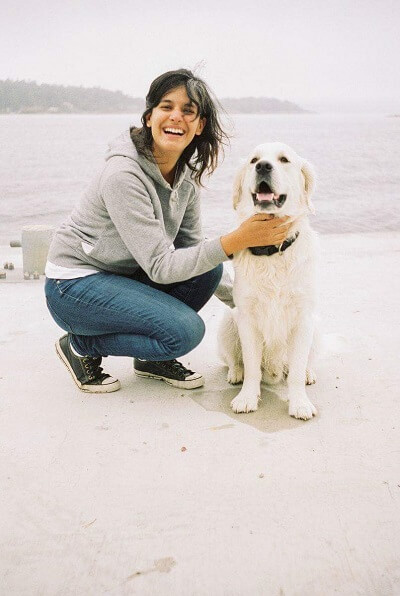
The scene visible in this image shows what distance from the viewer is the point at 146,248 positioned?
2.10 m

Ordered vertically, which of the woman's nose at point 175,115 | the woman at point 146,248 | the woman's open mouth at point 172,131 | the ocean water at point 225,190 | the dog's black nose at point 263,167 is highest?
the woman's nose at point 175,115

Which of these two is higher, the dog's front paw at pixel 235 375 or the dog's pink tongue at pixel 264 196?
the dog's pink tongue at pixel 264 196

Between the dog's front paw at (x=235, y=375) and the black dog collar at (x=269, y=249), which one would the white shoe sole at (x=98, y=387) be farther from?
the black dog collar at (x=269, y=249)

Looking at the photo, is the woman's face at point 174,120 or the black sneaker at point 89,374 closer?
the woman's face at point 174,120

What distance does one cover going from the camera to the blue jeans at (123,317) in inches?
85.7

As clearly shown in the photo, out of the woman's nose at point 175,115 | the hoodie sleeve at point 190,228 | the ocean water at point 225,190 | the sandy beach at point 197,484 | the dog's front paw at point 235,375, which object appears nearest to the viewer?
the sandy beach at point 197,484

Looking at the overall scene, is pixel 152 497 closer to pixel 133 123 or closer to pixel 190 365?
pixel 190 365

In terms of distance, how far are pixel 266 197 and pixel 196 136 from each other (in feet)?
1.54

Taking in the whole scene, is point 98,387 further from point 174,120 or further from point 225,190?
point 225,190

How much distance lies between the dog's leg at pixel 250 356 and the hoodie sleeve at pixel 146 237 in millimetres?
285

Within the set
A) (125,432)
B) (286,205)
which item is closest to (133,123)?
(286,205)

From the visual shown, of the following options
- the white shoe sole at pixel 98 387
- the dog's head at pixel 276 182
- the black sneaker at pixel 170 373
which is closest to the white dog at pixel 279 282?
the dog's head at pixel 276 182

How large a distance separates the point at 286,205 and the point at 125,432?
39.6 inches

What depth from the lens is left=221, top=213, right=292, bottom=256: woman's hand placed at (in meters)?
2.05
